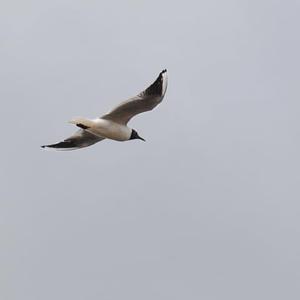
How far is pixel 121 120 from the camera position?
3031cm

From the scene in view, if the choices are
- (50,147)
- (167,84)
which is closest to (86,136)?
(50,147)

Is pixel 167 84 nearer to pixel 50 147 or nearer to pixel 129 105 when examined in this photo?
pixel 129 105

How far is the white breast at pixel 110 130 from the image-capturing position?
98.0ft

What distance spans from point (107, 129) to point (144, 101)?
1335mm

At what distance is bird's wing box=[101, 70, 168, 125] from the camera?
29.1 metres

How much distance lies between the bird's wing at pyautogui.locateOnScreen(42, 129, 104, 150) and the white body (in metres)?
0.97

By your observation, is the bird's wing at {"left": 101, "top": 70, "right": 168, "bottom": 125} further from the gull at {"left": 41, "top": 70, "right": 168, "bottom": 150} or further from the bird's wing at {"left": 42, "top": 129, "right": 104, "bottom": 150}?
the bird's wing at {"left": 42, "top": 129, "right": 104, "bottom": 150}

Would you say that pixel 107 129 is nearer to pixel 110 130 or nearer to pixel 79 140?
pixel 110 130

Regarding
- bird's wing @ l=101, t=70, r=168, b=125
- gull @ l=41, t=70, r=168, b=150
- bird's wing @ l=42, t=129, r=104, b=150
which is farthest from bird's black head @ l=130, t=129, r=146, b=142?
bird's wing @ l=101, t=70, r=168, b=125

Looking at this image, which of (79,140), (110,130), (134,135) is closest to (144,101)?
(110,130)

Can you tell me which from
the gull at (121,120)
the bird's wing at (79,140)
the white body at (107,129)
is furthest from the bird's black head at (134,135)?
the bird's wing at (79,140)

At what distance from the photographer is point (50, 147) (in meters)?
32.2

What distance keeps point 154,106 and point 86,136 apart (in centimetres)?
290

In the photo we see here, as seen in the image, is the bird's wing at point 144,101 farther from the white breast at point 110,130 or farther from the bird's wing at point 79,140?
the bird's wing at point 79,140
